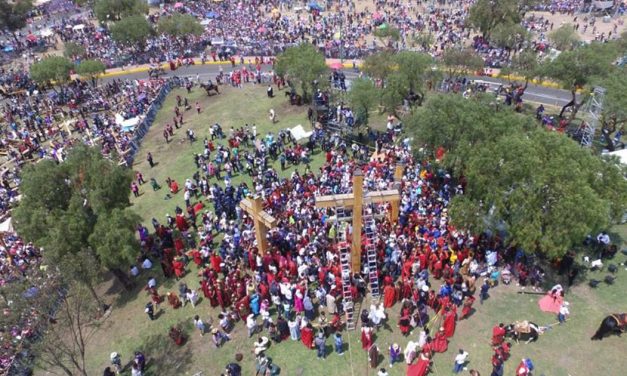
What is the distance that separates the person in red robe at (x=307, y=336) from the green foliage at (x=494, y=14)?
47.0 metres

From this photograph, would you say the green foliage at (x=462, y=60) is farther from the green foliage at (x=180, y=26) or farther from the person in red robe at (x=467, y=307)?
the green foliage at (x=180, y=26)

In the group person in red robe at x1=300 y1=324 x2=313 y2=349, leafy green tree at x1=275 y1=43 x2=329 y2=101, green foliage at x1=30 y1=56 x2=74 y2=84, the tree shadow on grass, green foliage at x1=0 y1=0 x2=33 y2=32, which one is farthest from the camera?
green foliage at x1=0 y1=0 x2=33 y2=32

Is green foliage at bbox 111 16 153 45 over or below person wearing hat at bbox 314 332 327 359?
over

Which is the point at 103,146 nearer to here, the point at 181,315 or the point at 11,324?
the point at 181,315

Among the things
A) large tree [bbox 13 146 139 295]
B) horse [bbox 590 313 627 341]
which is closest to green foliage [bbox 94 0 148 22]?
large tree [bbox 13 146 139 295]

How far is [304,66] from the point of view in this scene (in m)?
37.5

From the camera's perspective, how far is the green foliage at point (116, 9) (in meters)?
65.9

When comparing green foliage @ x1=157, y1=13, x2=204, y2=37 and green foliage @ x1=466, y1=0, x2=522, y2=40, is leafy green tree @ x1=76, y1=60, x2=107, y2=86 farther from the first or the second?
green foliage @ x1=466, y1=0, x2=522, y2=40

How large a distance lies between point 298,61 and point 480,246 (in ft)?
78.1

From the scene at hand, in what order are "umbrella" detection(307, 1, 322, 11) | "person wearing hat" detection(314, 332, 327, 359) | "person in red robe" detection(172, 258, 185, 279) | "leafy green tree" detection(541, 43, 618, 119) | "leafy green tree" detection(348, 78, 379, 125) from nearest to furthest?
"person wearing hat" detection(314, 332, 327, 359), "person in red robe" detection(172, 258, 185, 279), "leafy green tree" detection(541, 43, 618, 119), "leafy green tree" detection(348, 78, 379, 125), "umbrella" detection(307, 1, 322, 11)

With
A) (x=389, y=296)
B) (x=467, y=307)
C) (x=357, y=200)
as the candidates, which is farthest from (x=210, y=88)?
(x=467, y=307)

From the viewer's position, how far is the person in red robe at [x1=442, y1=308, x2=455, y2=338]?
16703 mm

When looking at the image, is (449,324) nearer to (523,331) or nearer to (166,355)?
(523,331)

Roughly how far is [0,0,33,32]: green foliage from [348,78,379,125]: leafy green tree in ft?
216
